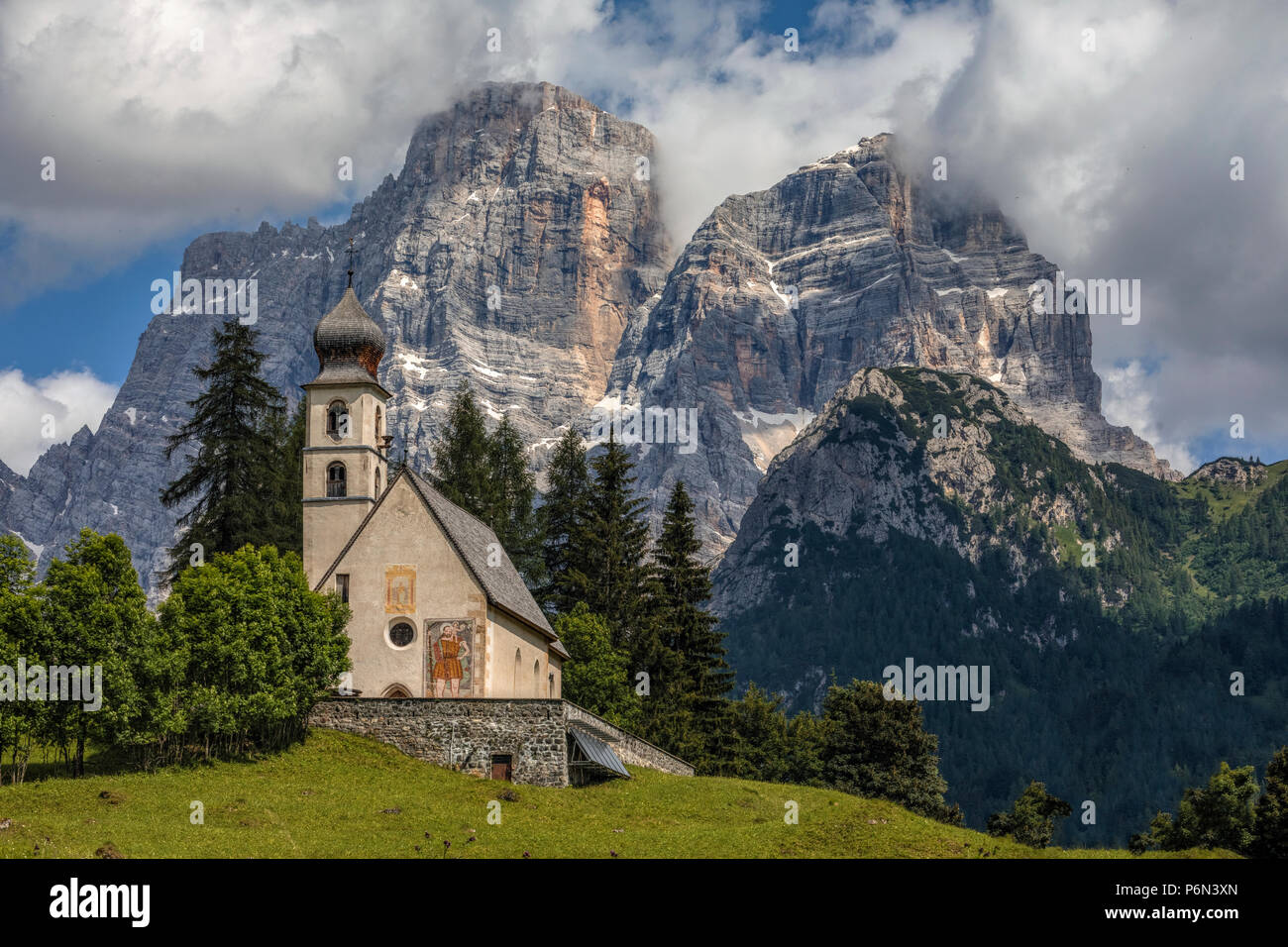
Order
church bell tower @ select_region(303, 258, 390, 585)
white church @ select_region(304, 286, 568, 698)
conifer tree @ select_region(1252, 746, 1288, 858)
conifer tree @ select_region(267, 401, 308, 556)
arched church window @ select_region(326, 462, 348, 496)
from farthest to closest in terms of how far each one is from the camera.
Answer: conifer tree @ select_region(267, 401, 308, 556)
arched church window @ select_region(326, 462, 348, 496)
conifer tree @ select_region(1252, 746, 1288, 858)
church bell tower @ select_region(303, 258, 390, 585)
white church @ select_region(304, 286, 568, 698)

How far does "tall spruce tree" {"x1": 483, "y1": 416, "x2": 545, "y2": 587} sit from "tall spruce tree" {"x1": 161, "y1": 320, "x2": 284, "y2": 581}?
14.7 meters

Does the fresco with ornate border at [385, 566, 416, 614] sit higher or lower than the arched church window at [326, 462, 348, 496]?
lower

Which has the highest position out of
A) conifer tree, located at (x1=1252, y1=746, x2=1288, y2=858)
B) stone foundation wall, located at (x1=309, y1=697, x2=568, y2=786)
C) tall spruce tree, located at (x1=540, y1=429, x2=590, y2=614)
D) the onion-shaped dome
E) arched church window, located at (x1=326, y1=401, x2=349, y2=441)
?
the onion-shaped dome

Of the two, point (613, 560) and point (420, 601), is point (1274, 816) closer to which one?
point (613, 560)

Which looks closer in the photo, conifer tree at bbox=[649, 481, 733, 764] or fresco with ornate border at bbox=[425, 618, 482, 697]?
fresco with ornate border at bbox=[425, 618, 482, 697]

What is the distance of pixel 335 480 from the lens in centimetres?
6172

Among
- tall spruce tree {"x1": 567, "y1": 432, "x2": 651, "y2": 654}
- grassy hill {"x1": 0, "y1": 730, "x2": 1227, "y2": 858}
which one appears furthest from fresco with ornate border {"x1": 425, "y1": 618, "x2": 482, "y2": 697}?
tall spruce tree {"x1": 567, "y1": 432, "x2": 651, "y2": 654}

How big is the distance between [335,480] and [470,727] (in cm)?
1939

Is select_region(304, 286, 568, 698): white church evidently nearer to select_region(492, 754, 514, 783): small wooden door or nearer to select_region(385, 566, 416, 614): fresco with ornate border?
select_region(385, 566, 416, 614): fresco with ornate border

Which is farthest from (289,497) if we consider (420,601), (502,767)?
(502,767)

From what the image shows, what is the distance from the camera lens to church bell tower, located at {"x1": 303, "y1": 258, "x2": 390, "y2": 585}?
199 ft

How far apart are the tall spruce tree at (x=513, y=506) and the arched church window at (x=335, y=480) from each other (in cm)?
1828
